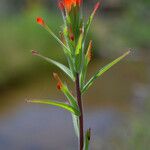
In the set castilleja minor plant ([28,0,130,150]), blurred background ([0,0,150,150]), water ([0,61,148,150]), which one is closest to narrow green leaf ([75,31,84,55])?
castilleja minor plant ([28,0,130,150])

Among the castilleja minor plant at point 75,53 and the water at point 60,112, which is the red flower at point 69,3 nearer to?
the castilleja minor plant at point 75,53

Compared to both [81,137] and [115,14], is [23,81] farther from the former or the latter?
[81,137]

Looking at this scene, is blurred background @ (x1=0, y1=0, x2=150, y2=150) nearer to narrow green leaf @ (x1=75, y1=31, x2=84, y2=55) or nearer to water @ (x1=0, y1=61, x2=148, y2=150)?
water @ (x1=0, y1=61, x2=148, y2=150)

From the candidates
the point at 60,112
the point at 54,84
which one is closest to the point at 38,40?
the point at 54,84

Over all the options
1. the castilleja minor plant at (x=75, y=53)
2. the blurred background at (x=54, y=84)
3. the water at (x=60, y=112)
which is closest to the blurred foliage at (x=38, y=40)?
the blurred background at (x=54, y=84)

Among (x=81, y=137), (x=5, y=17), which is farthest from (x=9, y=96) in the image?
(x=81, y=137)

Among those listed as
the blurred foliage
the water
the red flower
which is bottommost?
the red flower

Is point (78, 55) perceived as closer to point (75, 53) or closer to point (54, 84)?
point (75, 53)
